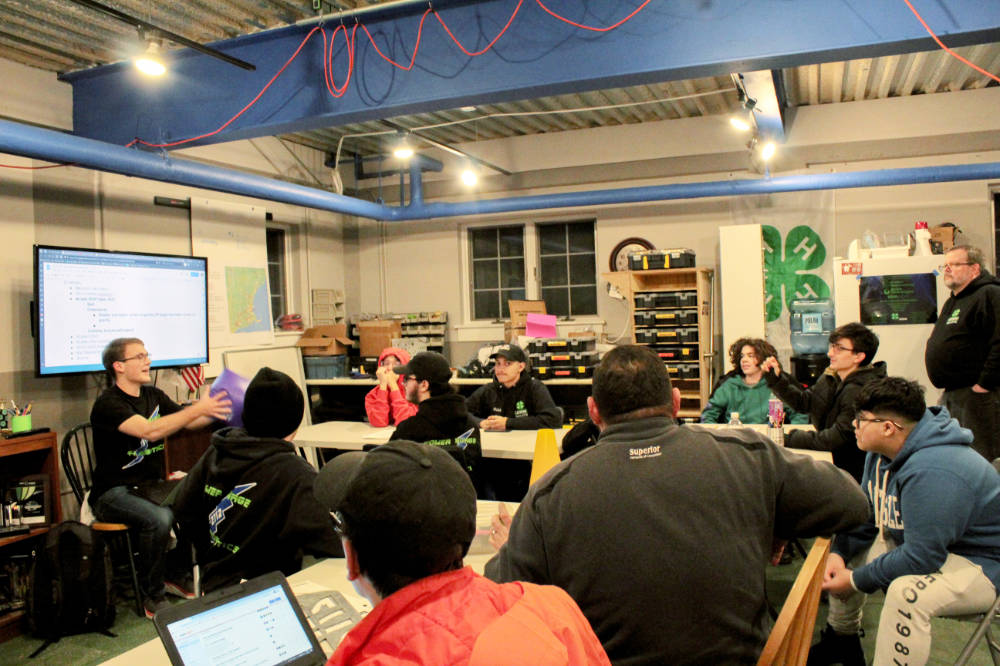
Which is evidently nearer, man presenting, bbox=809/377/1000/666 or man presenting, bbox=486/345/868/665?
man presenting, bbox=486/345/868/665

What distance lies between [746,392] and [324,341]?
14.6 feet

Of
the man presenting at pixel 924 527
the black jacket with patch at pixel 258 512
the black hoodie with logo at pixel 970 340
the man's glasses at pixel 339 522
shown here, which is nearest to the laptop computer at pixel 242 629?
the black jacket with patch at pixel 258 512

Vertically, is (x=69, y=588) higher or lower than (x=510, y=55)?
lower

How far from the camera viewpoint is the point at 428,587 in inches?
39.3

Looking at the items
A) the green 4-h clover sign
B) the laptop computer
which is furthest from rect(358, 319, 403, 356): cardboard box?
the laptop computer

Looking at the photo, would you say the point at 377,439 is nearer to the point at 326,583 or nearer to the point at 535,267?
the point at 326,583

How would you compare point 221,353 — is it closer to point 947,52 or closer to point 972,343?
point 972,343

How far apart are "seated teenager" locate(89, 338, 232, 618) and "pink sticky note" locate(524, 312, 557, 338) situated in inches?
144

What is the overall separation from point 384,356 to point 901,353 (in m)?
3.99

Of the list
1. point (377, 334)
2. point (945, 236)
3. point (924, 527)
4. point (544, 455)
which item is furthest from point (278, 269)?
point (924, 527)

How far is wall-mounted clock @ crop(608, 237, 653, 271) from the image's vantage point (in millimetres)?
7461

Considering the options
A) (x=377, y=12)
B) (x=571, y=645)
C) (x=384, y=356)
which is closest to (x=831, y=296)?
(x=384, y=356)

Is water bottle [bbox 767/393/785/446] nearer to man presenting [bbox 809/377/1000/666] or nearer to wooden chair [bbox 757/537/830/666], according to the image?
man presenting [bbox 809/377/1000/666]

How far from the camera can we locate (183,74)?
477 centimetres
